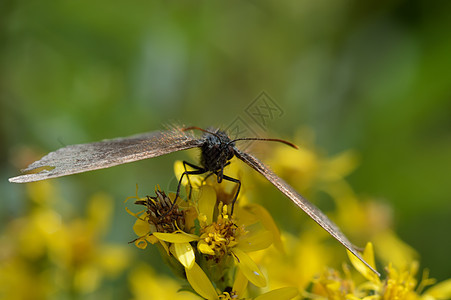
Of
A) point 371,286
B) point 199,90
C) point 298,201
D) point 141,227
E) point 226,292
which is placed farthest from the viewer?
point 199,90

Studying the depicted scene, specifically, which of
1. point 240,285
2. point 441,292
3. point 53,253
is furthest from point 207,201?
point 53,253

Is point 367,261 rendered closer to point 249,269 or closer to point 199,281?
point 249,269

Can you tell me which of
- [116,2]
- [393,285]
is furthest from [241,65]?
[393,285]

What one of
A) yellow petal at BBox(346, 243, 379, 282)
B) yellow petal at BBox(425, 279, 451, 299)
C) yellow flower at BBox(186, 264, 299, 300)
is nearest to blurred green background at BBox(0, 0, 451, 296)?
yellow petal at BBox(425, 279, 451, 299)

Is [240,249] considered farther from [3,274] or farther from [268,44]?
[268,44]

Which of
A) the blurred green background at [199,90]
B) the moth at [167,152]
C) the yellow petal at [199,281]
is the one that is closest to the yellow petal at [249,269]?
the yellow petal at [199,281]

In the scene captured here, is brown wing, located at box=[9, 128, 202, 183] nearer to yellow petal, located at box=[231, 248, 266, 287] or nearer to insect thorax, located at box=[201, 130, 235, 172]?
insect thorax, located at box=[201, 130, 235, 172]
